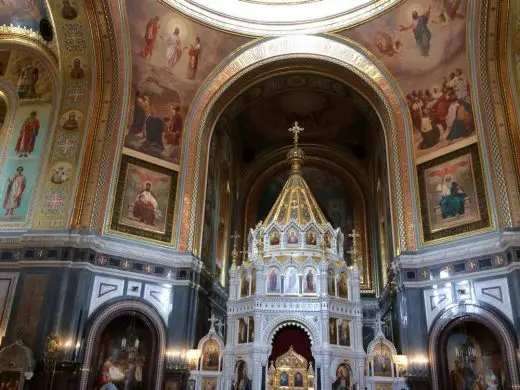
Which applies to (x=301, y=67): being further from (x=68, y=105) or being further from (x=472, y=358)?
(x=472, y=358)

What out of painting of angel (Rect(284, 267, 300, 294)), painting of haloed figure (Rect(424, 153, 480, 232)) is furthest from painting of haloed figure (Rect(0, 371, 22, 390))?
painting of haloed figure (Rect(424, 153, 480, 232))

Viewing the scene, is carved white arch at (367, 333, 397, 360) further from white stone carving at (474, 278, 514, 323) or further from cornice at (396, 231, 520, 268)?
white stone carving at (474, 278, 514, 323)

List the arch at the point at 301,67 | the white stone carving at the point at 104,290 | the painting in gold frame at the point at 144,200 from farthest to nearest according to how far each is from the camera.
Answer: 1. the arch at the point at 301,67
2. the painting in gold frame at the point at 144,200
3. the white stone carving at the point at 104,290

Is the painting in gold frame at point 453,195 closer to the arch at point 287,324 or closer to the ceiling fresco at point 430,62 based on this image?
the ceiling fresco at point 430,62

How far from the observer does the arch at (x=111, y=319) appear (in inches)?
551

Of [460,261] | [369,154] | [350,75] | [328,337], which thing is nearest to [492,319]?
[460,261]

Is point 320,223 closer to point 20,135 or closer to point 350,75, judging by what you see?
point 350,75

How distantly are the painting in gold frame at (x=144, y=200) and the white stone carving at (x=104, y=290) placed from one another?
68.3 inches

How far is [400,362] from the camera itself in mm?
14516

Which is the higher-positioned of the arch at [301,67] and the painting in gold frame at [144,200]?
the arch at [301,67]

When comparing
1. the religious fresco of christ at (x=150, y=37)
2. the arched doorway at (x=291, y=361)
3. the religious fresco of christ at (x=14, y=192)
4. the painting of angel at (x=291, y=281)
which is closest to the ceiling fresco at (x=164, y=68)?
the religious fresco of christ at (x=150, y=37)

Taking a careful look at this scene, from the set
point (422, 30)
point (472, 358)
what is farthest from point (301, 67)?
point (472, 358)

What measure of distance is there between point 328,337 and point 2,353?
8.95 metres

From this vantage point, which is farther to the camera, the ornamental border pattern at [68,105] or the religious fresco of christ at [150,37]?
the religious fresco of christ at [150,37]
